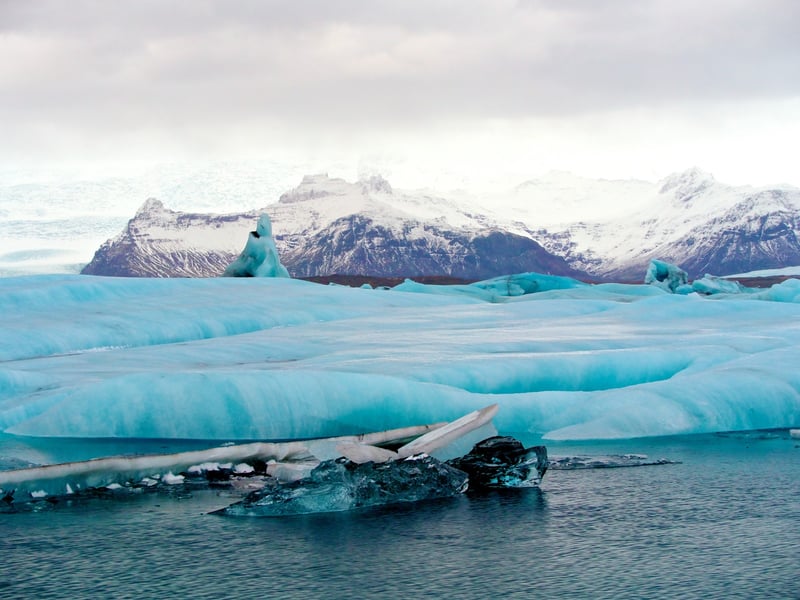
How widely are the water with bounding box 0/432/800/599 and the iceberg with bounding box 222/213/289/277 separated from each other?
1162 inches

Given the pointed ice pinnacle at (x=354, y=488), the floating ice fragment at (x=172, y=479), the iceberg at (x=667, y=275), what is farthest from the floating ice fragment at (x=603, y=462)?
the iceberg at (x=667, y=275)

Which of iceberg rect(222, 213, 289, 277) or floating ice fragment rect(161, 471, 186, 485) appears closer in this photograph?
floating ice fragment rect(161, 471, 186, 485)

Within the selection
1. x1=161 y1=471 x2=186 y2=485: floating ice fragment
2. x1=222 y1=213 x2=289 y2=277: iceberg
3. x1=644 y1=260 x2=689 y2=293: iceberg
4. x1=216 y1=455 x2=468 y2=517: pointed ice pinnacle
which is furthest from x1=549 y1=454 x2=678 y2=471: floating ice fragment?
x1=644 y1=260 x2=689 y2=293: iceberg

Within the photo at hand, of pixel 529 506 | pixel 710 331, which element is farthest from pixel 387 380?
pixel 710 331

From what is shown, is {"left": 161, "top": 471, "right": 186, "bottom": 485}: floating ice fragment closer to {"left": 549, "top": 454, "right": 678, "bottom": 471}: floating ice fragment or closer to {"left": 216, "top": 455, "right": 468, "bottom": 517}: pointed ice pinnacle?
{"left": 216, "top": 455, "right": 468, "bottom": 517}: pointed ice pinnacle

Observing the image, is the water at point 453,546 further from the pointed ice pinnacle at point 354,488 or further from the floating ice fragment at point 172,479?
the floating ice fragment at point 172,479

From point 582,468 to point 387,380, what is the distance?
3111mm

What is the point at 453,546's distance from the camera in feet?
25.3

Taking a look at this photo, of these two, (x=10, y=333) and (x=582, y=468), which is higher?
(x=10, y=333)

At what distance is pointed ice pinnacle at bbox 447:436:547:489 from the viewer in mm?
9805

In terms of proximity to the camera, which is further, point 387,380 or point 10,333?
point 10,333

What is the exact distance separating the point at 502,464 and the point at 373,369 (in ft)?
13.8

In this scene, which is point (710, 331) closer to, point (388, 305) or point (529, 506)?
point (388, 305)

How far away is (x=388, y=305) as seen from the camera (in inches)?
1000
